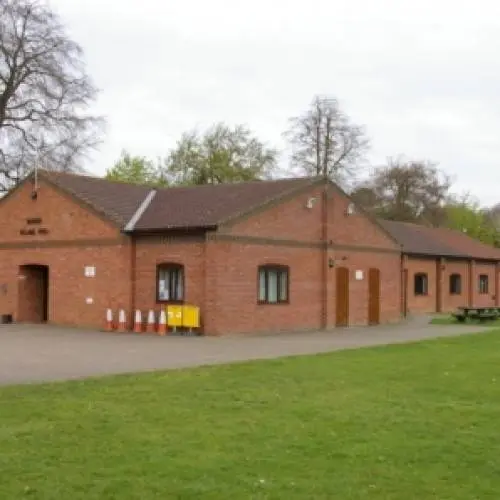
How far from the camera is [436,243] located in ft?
147

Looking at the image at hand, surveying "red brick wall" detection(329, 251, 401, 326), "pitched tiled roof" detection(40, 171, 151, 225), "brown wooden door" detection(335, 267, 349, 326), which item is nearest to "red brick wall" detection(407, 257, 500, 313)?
"red brick wall" detection(329, 251, 401, 326)

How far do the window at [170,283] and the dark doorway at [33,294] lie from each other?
5.60 meters

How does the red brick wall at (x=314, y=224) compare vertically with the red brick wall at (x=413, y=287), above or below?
above

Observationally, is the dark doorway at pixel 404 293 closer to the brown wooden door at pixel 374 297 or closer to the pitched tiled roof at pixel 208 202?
the brown wooden door at pixel 374 297

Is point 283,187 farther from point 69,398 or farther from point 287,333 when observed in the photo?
point 69,398

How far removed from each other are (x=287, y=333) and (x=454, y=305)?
1997 centimetres

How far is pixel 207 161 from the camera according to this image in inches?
2293

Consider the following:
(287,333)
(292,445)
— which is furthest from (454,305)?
(292,445)

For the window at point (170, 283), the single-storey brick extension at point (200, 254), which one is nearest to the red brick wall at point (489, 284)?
the single-storey brick extension at point (200, 254)

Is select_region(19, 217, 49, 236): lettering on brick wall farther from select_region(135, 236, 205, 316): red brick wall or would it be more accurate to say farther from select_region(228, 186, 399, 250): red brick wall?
select_region(228, 186, 399, 250): red brick wall

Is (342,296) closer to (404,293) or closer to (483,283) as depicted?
(404,293)

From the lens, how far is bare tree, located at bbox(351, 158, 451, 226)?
66000 millimetres

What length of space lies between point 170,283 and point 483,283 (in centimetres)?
2717

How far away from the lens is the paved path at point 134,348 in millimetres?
15774
